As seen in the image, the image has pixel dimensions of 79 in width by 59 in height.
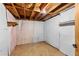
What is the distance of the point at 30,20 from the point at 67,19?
2048mm

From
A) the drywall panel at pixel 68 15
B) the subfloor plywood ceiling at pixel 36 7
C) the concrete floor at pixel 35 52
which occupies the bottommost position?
the concrete floor at pixel 35 52

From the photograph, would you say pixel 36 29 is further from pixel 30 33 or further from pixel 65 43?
pixel 65 43

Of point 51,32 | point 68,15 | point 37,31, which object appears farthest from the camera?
point 37,31

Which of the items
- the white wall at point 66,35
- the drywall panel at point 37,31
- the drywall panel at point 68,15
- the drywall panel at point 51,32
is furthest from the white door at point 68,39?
the drywall panel at point 37,31

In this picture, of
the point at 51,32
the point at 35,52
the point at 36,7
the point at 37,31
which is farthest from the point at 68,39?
the point at 37,31

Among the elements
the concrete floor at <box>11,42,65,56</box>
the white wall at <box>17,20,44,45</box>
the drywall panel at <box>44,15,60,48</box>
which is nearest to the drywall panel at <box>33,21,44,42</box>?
the white wall at <box>17,20,44,45</box>

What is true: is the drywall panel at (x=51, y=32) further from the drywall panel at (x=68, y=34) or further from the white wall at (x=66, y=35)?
the drywall panel at (x=68, y=34)

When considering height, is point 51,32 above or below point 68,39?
above

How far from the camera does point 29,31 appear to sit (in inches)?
200

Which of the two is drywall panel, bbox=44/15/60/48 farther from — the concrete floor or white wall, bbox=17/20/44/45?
the concrete floor

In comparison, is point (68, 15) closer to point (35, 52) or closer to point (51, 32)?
point (35, 52)

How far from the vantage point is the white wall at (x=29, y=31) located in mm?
4789

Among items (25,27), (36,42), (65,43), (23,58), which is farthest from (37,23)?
(23,58)

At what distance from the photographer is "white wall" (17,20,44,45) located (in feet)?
15.7
